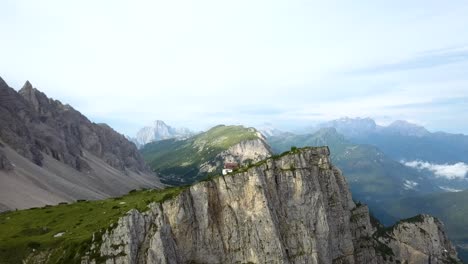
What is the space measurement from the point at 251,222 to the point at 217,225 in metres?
6.83

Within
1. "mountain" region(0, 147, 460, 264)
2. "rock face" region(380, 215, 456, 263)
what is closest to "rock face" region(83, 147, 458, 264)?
"mountain" region(0, 147, 460, 264)

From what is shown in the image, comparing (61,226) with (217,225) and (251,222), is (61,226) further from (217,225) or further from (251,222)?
(251,222)

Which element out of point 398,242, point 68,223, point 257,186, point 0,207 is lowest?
point 398,242

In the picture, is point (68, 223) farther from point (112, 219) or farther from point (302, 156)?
point (302, 156)

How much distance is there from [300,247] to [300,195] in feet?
36.1

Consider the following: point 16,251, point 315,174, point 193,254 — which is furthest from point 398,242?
point 16,251

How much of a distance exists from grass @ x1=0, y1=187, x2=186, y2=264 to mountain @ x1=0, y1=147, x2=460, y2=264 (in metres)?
0.21

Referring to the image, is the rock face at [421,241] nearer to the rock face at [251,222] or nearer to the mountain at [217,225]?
the mountain at [217,225]

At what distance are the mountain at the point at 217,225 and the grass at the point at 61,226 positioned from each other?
8.3 inches

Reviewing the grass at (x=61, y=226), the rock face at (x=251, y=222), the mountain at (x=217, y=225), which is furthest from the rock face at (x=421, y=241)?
the grass at (x=61, y=226)

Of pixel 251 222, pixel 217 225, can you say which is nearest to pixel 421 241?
pixel 251 222

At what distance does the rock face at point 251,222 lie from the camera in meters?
69.9

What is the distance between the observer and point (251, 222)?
79.9 m

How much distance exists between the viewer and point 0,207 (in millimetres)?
144000
